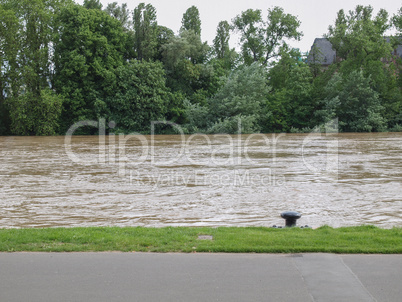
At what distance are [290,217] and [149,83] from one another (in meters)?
42.1

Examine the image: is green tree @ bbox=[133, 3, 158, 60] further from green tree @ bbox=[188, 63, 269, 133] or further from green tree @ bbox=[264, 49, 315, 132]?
green tree @ bbox=[264, 49, 315, 132]

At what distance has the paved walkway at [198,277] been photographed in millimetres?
4379

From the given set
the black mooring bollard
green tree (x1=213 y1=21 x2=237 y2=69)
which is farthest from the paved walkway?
green tree (x1=213 y1=21 x2=237 y2=69)

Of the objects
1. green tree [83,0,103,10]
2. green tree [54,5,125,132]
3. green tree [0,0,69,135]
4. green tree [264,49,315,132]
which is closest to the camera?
green tree [0,0,69,135]

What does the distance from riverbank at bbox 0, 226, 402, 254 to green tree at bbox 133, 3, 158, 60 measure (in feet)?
146

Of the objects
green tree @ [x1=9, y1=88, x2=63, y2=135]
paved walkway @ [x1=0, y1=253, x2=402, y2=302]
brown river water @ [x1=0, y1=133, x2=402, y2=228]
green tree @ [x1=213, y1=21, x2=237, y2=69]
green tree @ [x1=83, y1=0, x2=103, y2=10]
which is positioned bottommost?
brown river water @ [x1=0, y1=133, x2=402, y2=228]

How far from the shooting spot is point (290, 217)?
23.2ft

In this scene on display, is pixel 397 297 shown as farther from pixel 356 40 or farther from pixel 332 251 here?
pixel 356 40

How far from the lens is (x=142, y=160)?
21578 mm

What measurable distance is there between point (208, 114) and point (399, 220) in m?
36.5

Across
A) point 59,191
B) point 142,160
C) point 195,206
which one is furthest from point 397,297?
point 142,160

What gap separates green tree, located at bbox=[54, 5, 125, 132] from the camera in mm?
46781

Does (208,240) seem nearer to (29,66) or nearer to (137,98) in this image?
(137,98)

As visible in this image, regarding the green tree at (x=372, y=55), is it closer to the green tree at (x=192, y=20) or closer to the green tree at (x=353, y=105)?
the green tree at (x=353, y=105)
